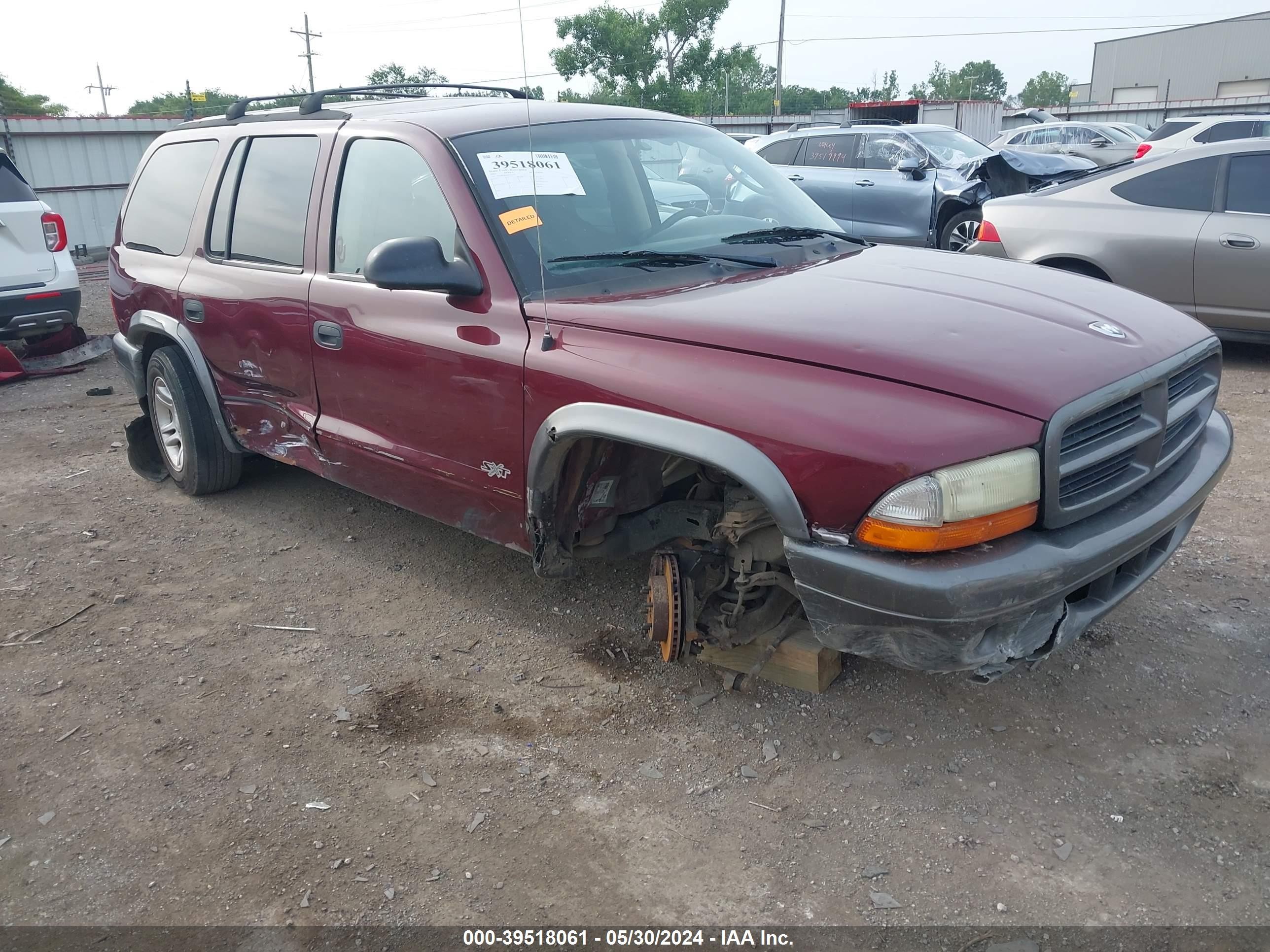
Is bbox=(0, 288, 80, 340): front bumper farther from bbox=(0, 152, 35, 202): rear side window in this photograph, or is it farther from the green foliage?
the green foliage

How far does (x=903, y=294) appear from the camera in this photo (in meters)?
2.94

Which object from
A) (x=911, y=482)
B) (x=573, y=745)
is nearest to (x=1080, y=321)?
(x=911, y=482)

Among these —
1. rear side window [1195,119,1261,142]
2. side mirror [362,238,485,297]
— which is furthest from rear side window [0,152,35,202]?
rear side window [1195,119,1261,142]

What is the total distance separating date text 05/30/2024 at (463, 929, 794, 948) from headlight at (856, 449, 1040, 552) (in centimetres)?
96

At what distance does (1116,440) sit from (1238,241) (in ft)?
16.0

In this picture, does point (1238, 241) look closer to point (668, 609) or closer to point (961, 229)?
point (961, 229)

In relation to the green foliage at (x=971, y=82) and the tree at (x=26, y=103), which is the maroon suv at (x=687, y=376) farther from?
the green foliage at (x=971, y=82)

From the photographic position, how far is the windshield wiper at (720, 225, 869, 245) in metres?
3.51

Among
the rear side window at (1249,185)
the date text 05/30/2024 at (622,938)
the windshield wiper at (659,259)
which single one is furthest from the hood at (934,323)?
the rear side window at (1249,185)

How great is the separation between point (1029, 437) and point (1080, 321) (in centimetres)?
67

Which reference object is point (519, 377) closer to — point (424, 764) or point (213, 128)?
point (424, 764)

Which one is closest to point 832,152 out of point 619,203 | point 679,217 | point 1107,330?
point 679,217

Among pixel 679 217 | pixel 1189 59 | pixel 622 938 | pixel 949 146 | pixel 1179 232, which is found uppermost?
pixel 1189 59

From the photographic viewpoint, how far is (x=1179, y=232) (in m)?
6.64
